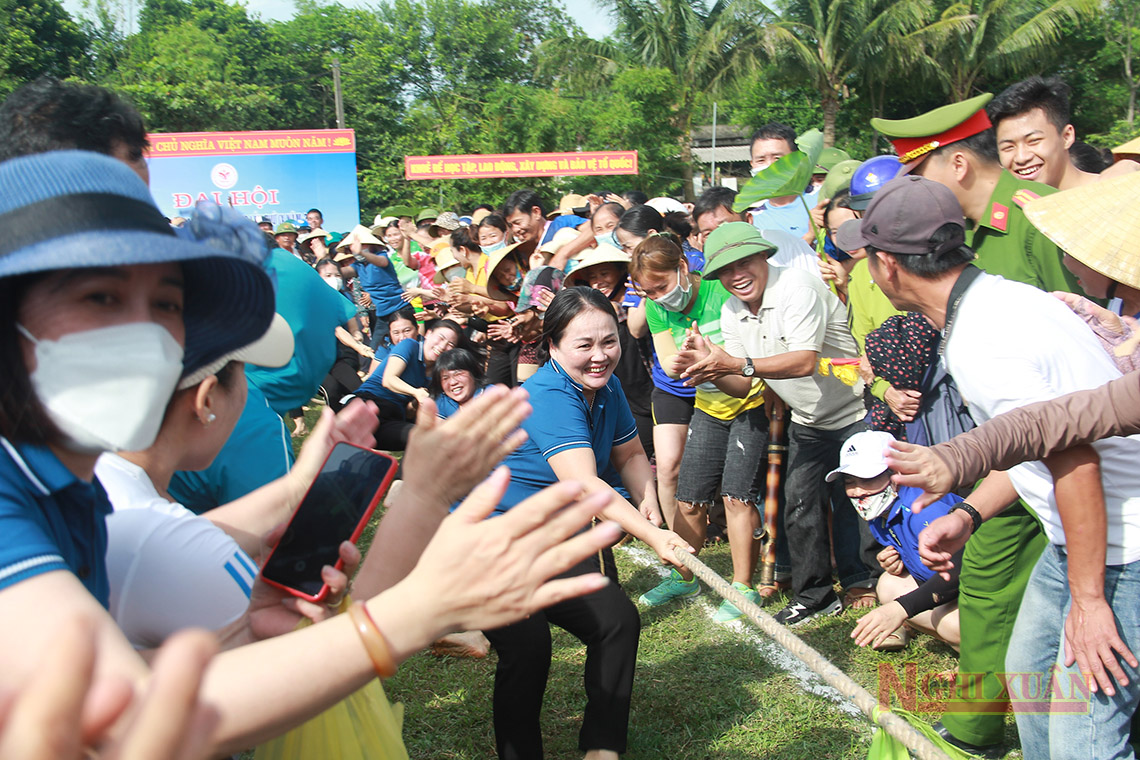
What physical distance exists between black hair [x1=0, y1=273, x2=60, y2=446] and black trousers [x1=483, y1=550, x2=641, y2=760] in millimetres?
2099

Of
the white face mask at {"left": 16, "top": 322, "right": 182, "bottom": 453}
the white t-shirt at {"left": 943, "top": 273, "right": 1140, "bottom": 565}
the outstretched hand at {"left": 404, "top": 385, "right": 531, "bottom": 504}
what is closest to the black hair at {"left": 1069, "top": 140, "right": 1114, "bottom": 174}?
the white t-shirt at {"left": 943, "top": 273, "right": 1140, "bottom": 565}

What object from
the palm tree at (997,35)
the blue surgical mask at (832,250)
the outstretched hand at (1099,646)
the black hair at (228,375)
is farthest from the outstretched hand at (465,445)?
the palm tree at (997,35)

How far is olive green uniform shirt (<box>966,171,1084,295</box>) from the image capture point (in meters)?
3.24

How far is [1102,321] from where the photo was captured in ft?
8.90

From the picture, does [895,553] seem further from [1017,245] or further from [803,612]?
[1017,245]

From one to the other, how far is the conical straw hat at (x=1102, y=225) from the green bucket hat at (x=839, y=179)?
2648 mm

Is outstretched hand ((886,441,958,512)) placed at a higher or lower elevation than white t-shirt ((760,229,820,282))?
lower

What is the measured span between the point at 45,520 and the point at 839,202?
180 inches

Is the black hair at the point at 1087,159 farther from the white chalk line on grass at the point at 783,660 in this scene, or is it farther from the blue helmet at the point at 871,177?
the white chalk line on grass at the point at 783,660

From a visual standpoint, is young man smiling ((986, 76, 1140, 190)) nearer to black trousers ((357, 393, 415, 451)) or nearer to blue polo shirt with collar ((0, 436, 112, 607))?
black trousers ((357, 393, 415, 451))

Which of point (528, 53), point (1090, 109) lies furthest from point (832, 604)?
point (528, 53)

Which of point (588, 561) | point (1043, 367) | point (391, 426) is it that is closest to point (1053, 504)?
point (1043, 367)

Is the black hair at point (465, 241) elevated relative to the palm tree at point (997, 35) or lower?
lower

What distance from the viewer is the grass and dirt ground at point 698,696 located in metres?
3.38
